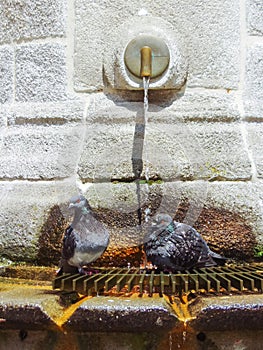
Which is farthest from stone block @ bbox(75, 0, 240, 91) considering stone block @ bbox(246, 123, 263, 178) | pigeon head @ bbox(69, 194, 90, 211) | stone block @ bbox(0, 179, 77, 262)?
pigeon head @ bbox(69, 194, 90, 211)

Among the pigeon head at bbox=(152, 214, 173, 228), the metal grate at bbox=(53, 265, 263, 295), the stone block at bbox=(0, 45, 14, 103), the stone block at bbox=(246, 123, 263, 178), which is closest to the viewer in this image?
the metal grate at bbox=(53, 265, 263, 295)

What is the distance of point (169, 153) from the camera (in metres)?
2.62

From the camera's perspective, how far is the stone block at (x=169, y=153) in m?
2.59

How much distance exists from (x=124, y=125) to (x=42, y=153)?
0.45m

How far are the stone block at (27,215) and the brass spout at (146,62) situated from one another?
656 millimetres

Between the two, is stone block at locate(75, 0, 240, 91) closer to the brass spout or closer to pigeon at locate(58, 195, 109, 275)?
the brass spout

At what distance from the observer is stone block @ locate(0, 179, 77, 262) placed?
2.48m

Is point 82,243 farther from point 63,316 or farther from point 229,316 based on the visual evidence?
point 229,316

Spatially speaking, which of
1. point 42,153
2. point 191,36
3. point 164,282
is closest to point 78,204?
point 42,153

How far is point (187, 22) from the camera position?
270 centimetres

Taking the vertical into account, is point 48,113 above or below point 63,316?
above

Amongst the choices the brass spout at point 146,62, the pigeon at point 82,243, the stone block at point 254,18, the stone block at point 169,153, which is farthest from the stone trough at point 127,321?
the stone block at point 254,18

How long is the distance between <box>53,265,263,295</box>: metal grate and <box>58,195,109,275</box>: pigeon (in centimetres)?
13

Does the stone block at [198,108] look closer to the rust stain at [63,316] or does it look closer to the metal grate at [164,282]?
the metal grate at [164,282]
